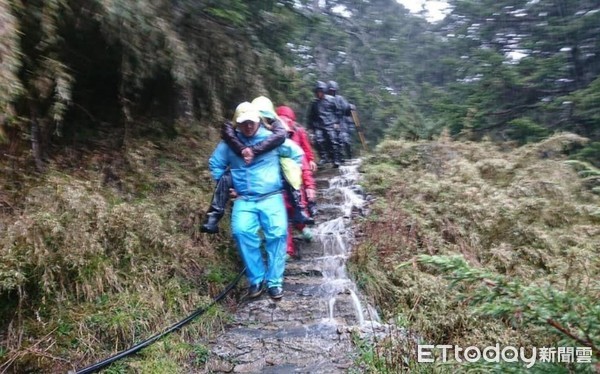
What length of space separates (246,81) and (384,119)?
372 inches

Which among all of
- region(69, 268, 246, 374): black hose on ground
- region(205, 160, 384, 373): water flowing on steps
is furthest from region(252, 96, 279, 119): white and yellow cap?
region(69, 268, 246, 374): black hose on ground

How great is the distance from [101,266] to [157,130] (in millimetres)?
3482

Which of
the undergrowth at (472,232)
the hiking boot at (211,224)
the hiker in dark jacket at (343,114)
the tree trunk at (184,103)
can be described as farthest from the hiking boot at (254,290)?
the hiker in dark jacket at (343,114)

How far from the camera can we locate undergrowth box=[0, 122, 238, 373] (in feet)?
12.8

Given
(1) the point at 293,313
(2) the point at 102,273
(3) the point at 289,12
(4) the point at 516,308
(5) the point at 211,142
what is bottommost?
(1) the point at 293,313

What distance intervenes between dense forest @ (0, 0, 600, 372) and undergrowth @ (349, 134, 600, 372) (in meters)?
0.07

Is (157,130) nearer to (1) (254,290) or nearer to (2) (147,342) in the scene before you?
(1) (254,290)

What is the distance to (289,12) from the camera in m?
6.82

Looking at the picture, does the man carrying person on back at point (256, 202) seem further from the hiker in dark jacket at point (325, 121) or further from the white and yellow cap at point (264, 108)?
the hiker in dark jacket at point (325, 121)

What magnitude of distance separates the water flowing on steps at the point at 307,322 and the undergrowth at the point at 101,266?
0.30 meters

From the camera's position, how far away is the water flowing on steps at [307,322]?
4199 mm

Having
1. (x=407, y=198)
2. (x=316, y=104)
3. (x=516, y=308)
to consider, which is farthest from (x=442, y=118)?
(x=516, y=308)

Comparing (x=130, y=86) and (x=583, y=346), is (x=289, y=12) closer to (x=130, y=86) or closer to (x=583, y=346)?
(x=130, y=86)

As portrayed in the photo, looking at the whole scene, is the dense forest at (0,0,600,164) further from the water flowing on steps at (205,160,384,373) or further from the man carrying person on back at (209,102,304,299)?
the water flowing on steps at (205,160,384,373)
